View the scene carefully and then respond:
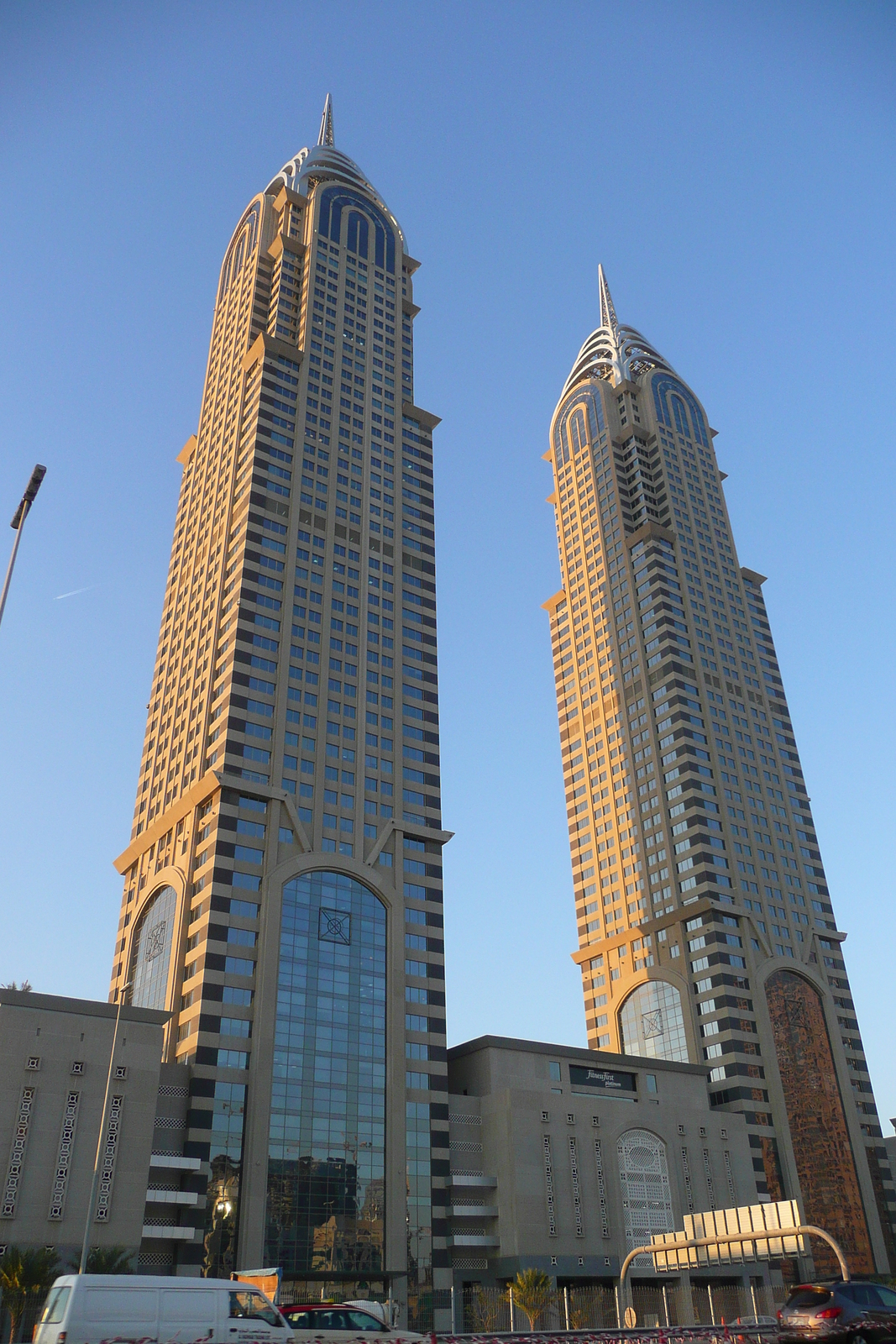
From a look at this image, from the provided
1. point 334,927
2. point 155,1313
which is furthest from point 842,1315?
point 334,927

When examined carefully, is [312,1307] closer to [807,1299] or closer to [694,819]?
[807,1299]

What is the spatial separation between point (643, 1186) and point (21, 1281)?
6193 cm

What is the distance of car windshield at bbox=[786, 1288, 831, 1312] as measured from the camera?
26938 millimetres

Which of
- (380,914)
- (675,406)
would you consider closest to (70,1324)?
(380,914)

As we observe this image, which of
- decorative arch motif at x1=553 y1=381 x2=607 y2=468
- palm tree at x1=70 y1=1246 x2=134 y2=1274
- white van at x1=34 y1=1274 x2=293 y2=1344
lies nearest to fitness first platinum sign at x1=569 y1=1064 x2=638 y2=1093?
palm tree at x1=70 y1=1246 x2=134 y2=1274

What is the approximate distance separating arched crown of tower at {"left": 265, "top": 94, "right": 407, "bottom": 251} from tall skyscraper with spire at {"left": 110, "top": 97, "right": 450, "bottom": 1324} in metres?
5.55

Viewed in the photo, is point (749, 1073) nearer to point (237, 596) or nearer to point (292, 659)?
point (292, 659)

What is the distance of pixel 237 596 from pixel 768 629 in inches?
3929

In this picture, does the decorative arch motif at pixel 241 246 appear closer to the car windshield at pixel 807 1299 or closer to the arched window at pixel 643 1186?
the arched window at pixel 643 1186

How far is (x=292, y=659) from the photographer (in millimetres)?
107938

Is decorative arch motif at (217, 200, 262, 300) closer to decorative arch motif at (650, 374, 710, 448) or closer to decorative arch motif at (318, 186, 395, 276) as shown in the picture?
decorative arch motif at (318, 186, 395, 276)

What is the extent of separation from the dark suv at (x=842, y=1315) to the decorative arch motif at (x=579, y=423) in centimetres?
16975

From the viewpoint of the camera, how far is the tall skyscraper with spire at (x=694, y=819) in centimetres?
12444

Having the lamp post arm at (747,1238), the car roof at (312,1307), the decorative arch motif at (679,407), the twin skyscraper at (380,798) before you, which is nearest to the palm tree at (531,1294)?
the twin skyscraper at (380,798)
